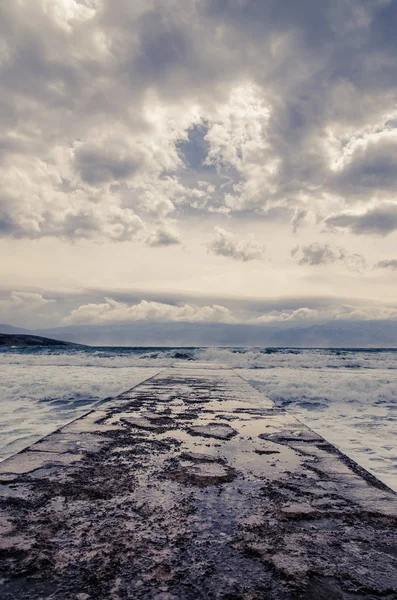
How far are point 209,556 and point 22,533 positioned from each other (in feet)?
2.50

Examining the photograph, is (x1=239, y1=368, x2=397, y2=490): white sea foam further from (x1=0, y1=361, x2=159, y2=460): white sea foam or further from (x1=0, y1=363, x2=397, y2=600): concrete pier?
(x1=0, y1=361, x2=159, y2=460): white sea foam

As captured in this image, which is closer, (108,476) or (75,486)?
(75,486)

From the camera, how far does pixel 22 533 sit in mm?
1521

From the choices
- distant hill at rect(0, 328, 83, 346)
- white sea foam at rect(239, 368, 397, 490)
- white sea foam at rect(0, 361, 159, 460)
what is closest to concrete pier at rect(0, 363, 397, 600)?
white sea foam at rect(239, 368, 397, 490)

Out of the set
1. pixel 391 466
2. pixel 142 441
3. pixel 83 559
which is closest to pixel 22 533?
pixel 83 559

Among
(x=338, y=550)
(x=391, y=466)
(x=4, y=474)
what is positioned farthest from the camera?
(x=391, y=466)

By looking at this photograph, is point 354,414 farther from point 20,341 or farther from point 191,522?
point 20,341

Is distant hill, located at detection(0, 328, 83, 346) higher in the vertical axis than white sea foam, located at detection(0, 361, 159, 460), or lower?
higher

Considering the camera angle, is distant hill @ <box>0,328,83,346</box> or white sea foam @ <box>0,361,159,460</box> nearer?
white sea foam @ <box>0,361,159,460</box>

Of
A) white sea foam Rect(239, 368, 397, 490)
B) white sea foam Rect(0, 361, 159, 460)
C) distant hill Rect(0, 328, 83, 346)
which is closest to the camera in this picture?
white sea foam Rect(239, 368, 397, 490)

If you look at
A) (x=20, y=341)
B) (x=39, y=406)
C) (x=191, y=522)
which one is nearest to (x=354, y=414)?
(x=39, y=406)

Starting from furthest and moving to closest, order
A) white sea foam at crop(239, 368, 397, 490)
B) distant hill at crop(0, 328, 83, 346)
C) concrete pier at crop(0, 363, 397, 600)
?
1. distant hill at crop(0, 328, 83, 346)
2. white sea foam at crop(239, 368, 397, 490)
3. concrete pier at crop(0, 363, 397, 600)

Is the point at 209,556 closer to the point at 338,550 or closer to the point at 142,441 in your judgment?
the point at 338,550

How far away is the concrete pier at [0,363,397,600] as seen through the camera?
3.97ft
